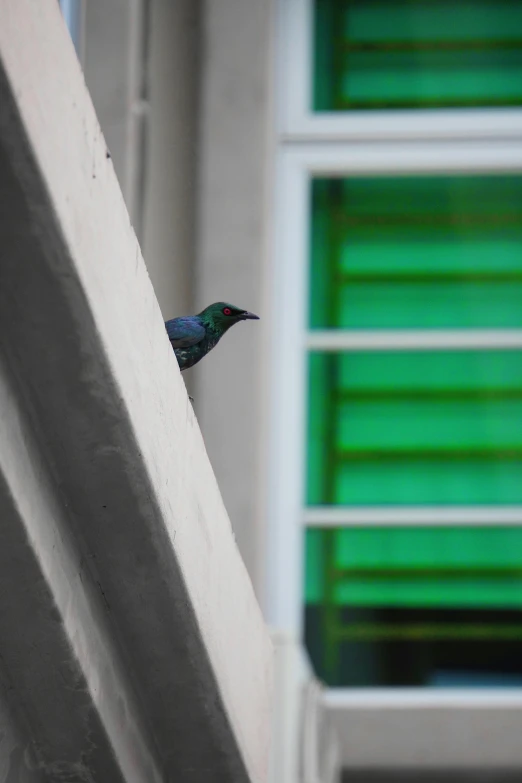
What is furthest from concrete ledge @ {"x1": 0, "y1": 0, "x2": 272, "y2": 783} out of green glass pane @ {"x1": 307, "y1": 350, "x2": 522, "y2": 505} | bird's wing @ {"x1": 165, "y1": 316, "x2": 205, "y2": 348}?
green glass pane @ {"x1": 307, "y1": 350, "x2": 522, "y2": 505}

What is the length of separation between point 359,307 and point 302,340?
0.20 meters

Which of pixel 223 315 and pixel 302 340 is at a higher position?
pixel 223 315

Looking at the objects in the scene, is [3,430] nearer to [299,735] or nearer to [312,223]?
[299,735]

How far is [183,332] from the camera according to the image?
1.80 m

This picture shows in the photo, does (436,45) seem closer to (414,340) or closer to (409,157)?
(409,157)

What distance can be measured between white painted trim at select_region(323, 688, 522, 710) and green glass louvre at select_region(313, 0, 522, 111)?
1.59 m

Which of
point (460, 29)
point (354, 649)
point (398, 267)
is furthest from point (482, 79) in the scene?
point (354, 649)

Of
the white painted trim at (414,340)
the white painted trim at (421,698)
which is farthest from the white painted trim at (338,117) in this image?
the white painted trim at (421,698)

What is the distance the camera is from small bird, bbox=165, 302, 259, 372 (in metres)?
1.80

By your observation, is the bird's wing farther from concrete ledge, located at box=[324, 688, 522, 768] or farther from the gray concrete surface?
concrete ledge, located at box=[324, 688, 522, 768]

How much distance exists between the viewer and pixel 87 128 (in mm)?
1146

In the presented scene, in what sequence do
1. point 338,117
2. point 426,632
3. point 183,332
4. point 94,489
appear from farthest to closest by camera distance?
point 338,117 < point 426,632 < point 183,332 < point 94,489

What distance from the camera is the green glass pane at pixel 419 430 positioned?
10.5ft

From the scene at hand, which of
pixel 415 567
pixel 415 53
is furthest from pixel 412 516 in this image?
pixel 415 53
